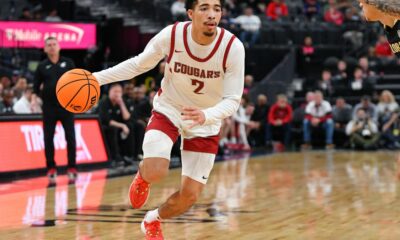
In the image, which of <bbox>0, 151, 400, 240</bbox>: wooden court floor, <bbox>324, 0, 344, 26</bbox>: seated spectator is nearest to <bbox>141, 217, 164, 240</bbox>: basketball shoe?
<bbox>0, 151, 400, 240</bbox>: wooden court floor

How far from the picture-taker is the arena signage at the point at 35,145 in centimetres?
1373

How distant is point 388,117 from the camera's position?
71.5 ft

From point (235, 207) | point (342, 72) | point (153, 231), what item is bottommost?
point (235, 207)

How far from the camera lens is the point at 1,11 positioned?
2283cm

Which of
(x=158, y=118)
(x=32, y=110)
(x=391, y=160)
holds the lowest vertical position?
(x=391, y=160)

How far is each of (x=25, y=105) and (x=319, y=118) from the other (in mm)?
9282

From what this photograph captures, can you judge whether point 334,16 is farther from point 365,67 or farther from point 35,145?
point 35,145

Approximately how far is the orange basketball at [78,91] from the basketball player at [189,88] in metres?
0.19

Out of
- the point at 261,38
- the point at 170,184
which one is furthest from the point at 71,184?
the point at 261,38

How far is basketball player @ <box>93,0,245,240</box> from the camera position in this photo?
7.13 m

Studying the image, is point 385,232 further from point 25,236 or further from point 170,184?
point 170,184

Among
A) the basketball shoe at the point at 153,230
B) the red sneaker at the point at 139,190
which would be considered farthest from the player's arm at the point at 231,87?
the basketball shoe at the point at 153,230

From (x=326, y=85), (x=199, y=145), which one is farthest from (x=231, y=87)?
(x=326, y=85)

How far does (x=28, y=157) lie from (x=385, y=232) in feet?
23.9
